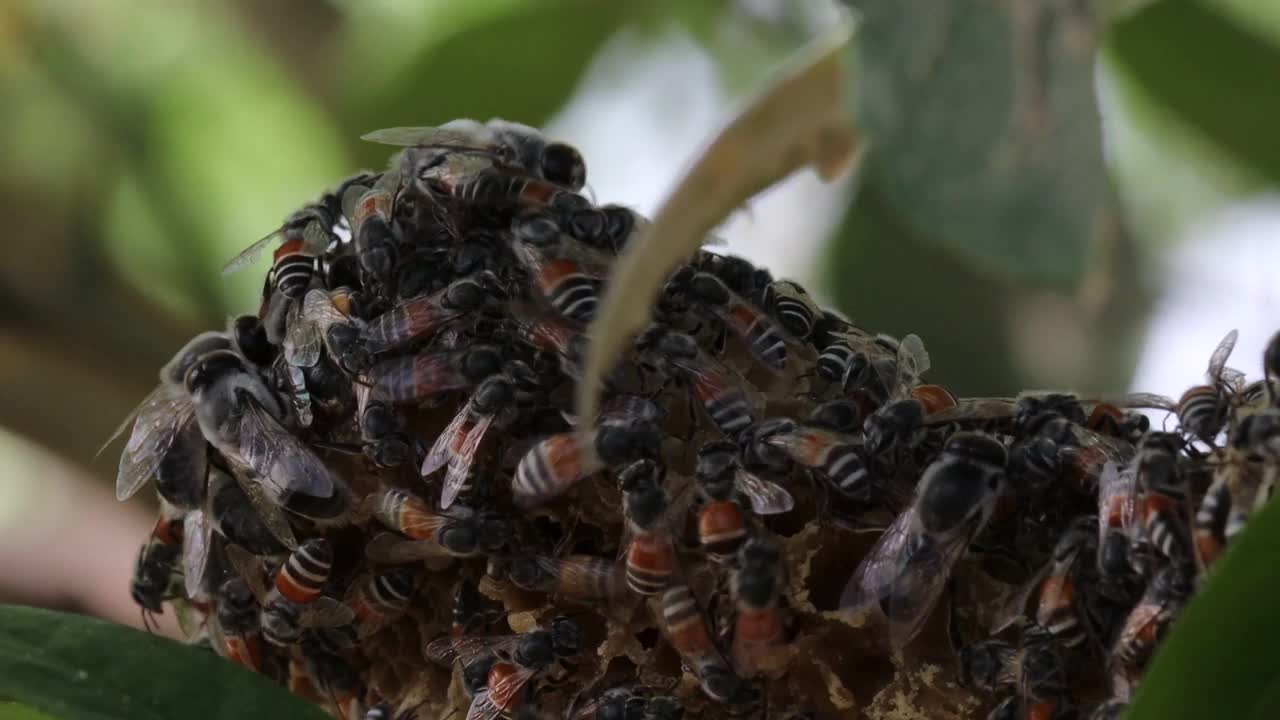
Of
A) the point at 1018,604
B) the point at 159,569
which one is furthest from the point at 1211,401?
the point at 159,569

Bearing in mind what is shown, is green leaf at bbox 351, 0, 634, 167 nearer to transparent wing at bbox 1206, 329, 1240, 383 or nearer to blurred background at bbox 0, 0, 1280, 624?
blurred background at bbox 0, 0, 1280, 624

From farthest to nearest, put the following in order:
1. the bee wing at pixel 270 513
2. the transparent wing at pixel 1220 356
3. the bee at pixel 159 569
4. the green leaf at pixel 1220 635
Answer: the bee at pixel 159 569, the bee wing at pixel 270 513, the transparent wing at pixel 1220 356, the green leaf at pixel 1220 635

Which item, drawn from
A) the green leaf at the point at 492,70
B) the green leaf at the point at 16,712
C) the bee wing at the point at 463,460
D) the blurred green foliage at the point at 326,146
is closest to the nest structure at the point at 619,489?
the bee wing at the point at 463,460

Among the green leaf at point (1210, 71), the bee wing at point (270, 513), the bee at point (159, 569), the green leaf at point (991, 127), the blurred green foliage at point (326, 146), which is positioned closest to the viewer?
the green leaf at point (991, 127)

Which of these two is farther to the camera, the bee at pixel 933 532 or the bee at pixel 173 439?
the bee at pixel 173 439

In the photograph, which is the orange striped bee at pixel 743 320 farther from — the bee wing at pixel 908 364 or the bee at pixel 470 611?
the bee at pixel 470 611

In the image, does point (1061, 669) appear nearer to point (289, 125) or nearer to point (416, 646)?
point (416, 646)

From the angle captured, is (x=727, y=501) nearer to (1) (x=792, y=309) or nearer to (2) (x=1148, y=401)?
A: (1) (x=792, y=309)
